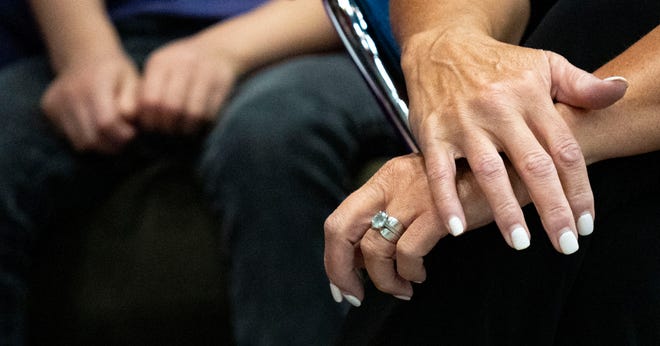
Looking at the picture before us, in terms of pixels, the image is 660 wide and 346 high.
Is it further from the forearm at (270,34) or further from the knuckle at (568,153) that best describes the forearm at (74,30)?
the knuckle at (568,153)

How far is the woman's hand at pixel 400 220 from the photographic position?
0.60 meters

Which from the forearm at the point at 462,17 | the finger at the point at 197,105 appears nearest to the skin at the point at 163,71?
the finger at the point at 197,105

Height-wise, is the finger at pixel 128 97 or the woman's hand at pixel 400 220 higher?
the woman's hand at pixel 400 220

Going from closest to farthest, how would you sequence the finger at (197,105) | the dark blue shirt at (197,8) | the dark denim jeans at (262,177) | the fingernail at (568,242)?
the fingernail at (568,242), the dark denim jeans at (262,177), the finger at (197,105), the dark blue shirt at (197,8)

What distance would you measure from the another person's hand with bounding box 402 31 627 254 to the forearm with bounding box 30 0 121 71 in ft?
2.22

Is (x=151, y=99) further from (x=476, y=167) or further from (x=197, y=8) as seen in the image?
(x=476, y=167)

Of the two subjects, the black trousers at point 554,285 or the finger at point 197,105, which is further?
the finger at point 197,105

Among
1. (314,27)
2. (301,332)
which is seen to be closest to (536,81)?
(301,332)

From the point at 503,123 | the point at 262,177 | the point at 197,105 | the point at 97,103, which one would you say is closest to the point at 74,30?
the point at 97,103

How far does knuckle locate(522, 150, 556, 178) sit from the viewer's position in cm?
56

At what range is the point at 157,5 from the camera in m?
1.26

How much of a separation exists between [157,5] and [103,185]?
27 cm

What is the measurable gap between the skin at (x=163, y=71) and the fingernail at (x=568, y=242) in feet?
2.08

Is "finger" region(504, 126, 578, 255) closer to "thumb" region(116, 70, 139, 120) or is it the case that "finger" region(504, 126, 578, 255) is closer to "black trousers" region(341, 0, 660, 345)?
"black trousers" region(341, 0, 660, 345)
